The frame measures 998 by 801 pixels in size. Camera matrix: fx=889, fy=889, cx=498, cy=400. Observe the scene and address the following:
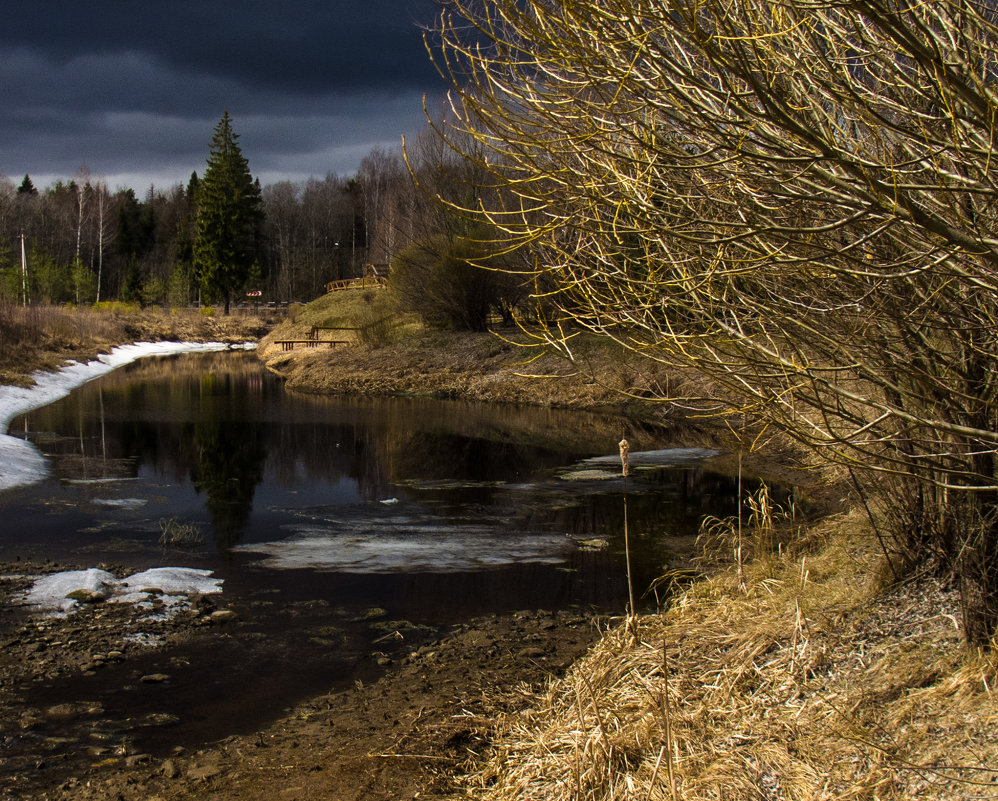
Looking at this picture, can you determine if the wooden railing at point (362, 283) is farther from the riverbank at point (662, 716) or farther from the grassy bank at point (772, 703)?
the grassy bank at point (772, 703)

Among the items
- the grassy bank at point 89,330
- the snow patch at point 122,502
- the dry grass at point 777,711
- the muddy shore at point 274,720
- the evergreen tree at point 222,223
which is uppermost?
the evergreen tree at point 222,223

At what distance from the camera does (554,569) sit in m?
8.79

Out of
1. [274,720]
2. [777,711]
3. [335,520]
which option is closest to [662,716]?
[777,711]

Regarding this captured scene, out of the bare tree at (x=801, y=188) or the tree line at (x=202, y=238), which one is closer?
the bare tree at (x=801, y=188)

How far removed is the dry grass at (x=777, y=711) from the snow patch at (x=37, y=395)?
9.80 metres

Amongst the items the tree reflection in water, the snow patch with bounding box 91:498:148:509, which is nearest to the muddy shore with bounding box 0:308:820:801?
the tree reflection in water

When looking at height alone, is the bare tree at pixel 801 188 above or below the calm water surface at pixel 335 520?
above

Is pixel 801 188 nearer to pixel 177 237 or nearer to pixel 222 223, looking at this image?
pixel 222 223

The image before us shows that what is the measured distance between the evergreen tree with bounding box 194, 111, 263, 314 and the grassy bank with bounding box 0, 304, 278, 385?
2.62 metres

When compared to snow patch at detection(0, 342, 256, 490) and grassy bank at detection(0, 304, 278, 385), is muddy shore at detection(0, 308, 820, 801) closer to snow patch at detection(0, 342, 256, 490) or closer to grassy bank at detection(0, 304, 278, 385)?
snow patch at detection(0, 342, 256, 490)

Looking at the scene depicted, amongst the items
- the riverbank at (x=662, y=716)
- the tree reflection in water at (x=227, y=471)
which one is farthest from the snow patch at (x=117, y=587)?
the tree reflection in water at (x=227, y=471)

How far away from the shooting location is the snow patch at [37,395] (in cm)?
1274

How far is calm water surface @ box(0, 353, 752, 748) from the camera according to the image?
21.7 feet

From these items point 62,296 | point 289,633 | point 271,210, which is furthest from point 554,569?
point 271,210
